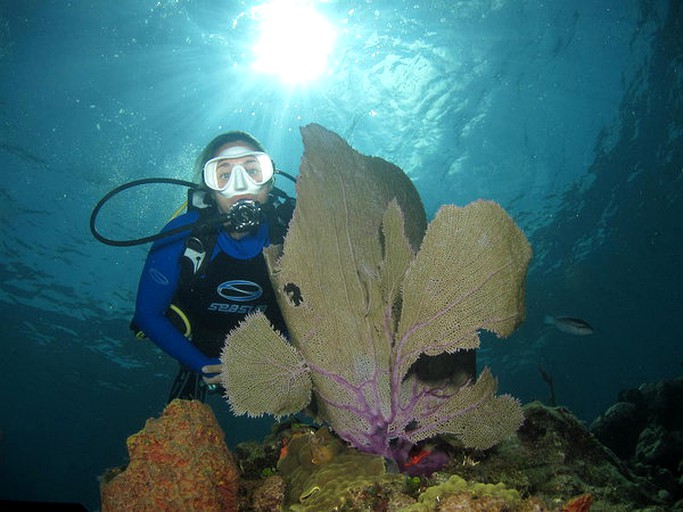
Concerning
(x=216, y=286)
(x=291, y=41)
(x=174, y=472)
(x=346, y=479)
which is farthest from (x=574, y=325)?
(x=291, y=41)

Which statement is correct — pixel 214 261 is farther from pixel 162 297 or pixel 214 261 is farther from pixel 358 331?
pixel 358 331

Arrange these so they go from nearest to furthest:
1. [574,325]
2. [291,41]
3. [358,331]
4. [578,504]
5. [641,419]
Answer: [578,504]
[358,331]
[574,325]
[641,419]
[291,41]

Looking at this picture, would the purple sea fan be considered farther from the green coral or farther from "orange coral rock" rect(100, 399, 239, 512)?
the green coral

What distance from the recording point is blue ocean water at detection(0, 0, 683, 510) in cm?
1184

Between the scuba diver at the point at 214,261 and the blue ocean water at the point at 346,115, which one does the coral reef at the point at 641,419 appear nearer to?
the blue ocean water at the point at 346,115

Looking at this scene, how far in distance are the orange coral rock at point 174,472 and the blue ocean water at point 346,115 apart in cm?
697

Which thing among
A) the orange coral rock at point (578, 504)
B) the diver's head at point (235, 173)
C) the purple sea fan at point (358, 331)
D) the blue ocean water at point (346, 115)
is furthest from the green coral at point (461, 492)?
the blue ocean water at point (346, 115)

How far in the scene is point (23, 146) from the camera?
14.0 m

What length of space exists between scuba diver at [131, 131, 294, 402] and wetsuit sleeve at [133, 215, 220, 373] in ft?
0.03

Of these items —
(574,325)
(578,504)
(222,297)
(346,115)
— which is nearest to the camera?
(578,504)

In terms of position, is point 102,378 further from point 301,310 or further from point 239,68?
point 301,310

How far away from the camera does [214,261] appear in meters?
4.67

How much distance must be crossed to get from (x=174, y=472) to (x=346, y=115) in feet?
45.3

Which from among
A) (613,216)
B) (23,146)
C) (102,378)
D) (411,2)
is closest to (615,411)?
(411,2)
